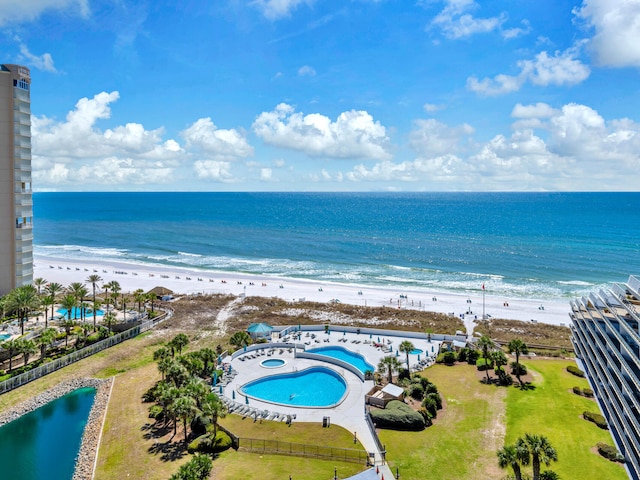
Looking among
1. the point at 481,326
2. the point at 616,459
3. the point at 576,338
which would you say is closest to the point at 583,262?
the point at 481,326

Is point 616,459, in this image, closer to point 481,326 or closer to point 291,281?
point 481,326

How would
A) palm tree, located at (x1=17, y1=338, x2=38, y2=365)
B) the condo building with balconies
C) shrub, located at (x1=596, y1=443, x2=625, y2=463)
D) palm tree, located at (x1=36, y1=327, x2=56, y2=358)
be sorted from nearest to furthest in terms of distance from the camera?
the condo building with balconies < shrub, located at (x1=596, y1=443, x2=625, y2=463) < palm tree, located at (x1=17, y1=338, x2=38, y2=365) < palm tree, located at (x1=36, y1=327, x2=56, y2=358)

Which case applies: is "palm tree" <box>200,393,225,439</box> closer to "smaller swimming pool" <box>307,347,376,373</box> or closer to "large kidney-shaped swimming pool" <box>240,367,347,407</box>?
"large kidney-shaped swimming pool" <box>240,367,347,407</box>

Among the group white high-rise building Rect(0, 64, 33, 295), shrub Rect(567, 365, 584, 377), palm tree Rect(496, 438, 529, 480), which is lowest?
shrub Rect(567, 365, 584, 377)

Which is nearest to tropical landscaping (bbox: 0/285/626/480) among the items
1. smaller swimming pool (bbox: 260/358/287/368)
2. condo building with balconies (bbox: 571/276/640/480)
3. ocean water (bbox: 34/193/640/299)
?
condo building with balconies (bbox: 571/276/640/480)

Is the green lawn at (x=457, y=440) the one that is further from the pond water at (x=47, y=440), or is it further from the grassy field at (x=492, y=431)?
the pond water at (x=47, y=440)
